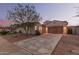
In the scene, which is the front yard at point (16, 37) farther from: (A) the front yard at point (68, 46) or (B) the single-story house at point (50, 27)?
(A) the front yard at point (68, 46)

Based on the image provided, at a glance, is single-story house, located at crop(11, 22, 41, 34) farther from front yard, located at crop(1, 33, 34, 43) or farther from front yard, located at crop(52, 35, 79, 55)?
front yard, located at crop(52, 35, 79, 55)

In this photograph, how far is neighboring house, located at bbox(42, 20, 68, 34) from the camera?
2674 mm

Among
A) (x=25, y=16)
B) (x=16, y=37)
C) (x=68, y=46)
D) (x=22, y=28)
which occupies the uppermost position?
(x=25, y=16)

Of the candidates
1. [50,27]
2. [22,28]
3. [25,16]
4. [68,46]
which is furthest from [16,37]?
[68,46]

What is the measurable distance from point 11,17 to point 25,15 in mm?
177

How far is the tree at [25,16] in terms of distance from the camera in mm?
2680

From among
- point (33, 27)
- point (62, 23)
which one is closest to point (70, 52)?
point (62, 23)

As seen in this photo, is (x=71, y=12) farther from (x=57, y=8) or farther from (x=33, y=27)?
(x=33, y=27)

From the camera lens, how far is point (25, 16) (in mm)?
2691

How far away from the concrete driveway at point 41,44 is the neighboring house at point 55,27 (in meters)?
0.05

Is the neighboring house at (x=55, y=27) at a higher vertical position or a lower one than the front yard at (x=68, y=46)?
higher

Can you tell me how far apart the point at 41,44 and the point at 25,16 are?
404mm

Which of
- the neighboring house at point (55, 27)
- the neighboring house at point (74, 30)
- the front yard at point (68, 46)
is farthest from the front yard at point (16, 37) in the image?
the neighboring house at point (74, 30)

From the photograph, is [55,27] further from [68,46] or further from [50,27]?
[68,46]
